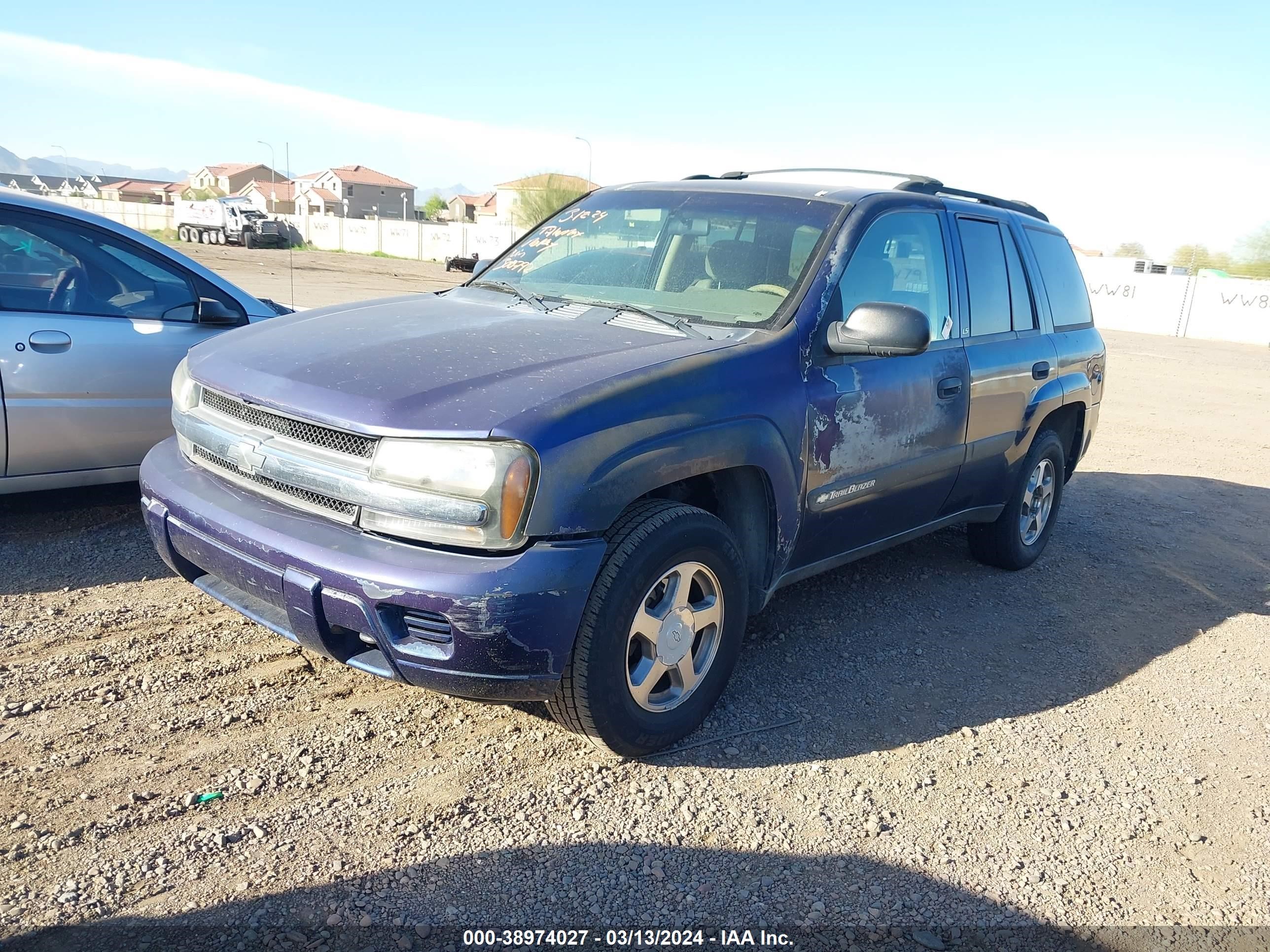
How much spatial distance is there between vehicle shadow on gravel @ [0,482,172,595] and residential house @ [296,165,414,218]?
108 m

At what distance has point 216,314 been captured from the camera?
5.00 m

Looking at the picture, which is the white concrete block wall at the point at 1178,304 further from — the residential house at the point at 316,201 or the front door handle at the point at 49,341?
the residential house at the point at 316,201

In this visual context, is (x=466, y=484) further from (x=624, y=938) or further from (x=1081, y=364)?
(x=1081, y=364)

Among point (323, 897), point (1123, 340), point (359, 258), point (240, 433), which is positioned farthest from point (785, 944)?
point (359, 258)

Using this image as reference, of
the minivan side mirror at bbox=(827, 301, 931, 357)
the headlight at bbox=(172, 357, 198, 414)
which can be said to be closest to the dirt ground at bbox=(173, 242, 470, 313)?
the headlight at bbox=(172, 357, 198, 414)

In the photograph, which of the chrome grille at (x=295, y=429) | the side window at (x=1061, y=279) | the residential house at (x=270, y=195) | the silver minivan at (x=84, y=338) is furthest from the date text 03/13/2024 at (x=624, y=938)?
the residential house at (x=270, y=195)

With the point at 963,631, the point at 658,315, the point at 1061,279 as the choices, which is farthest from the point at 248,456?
the point at 1061,279

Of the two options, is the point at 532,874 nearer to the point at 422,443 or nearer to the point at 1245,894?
the point at 422,443

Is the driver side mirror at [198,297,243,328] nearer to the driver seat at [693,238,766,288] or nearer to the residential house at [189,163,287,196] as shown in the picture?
the driver seat at [693,238,766,288]

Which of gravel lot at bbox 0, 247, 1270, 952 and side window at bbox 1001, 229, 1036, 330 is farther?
side window at bbox 1001, 229, 1036, 330

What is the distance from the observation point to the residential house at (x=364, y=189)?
4358 inches

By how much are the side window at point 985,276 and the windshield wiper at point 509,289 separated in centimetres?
201

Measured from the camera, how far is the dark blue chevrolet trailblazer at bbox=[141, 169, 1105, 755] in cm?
273

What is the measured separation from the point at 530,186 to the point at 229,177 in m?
64.7
